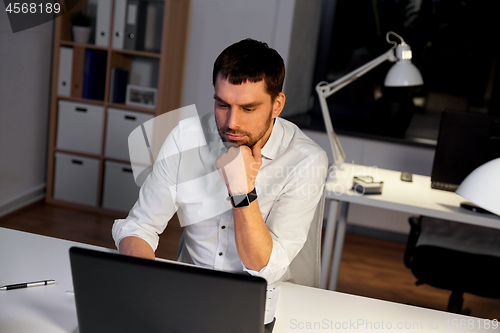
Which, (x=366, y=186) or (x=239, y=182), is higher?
(x=239, y=182)

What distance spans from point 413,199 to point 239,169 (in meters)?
1.25

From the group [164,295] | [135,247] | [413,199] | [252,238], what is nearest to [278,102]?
[252,238]

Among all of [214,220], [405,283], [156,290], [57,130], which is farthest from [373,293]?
[57,130]

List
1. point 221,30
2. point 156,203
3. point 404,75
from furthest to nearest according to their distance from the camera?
point 221,30, point 404,75, point 156,203

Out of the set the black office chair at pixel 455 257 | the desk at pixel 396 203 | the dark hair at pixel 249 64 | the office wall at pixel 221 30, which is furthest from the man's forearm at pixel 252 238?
the office wall at pixel 221 30

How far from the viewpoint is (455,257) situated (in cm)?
203

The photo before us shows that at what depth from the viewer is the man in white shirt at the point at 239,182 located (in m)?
1.18

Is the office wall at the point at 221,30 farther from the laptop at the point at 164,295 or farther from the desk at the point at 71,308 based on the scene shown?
the laptop at the point at 164,295

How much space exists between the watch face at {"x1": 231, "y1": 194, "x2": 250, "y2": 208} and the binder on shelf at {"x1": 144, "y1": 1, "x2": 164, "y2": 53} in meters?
2.43

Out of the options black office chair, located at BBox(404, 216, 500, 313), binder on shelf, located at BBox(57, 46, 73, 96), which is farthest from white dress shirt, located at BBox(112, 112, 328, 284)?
binder on shelf, located at BBox(57, 46, 73, 96)

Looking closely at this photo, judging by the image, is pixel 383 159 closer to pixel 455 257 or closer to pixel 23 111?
pixel 455 257

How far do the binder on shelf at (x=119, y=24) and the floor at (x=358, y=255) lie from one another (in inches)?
47.0

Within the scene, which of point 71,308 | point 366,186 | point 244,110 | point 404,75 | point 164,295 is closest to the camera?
point 164,295

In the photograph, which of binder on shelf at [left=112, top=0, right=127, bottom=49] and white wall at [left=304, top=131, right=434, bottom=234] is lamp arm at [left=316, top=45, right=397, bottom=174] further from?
binder on shelf at [left=112, top=0, right=127, bottom=49]
